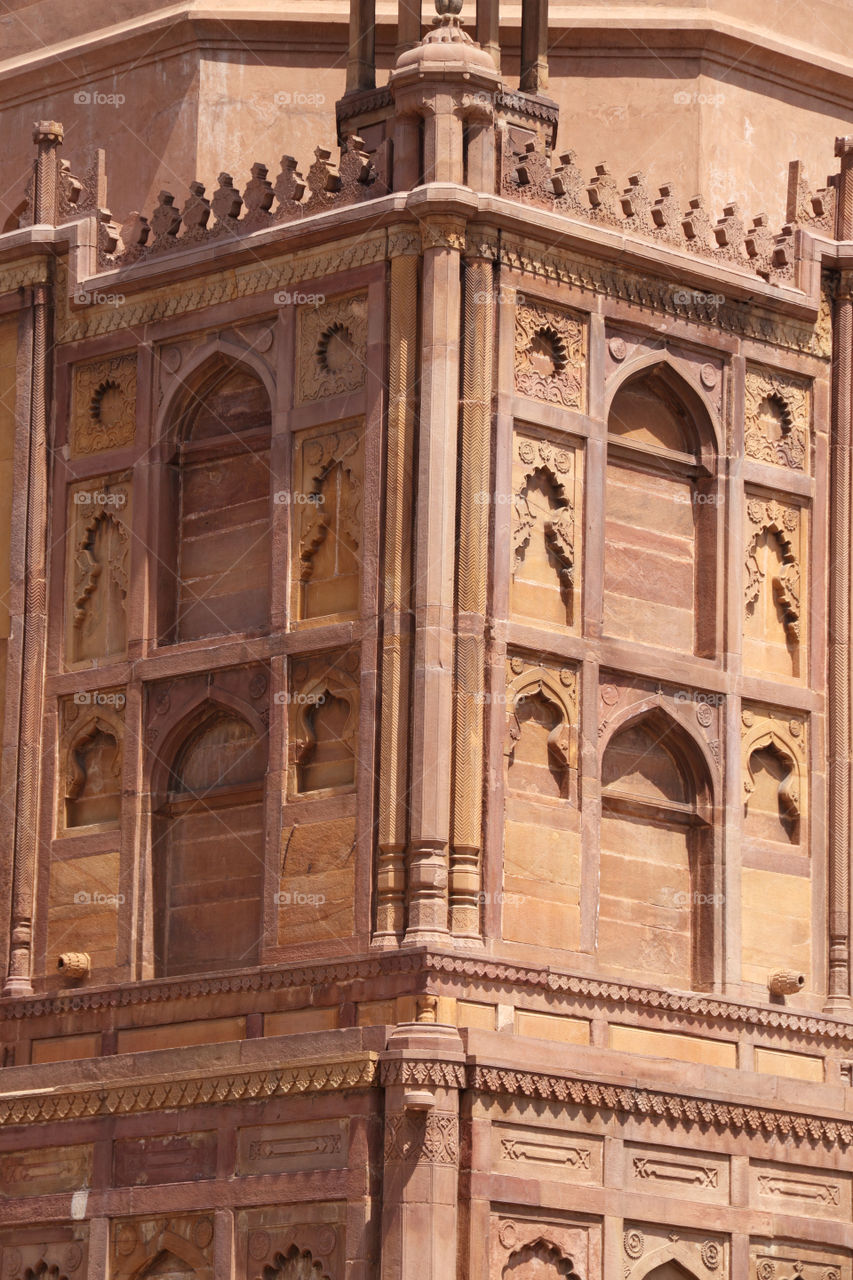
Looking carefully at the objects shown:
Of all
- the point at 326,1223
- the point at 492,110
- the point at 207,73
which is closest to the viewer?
the point at 326,1223

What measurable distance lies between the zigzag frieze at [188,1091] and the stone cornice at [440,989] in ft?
2.42

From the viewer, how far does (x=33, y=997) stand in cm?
2906

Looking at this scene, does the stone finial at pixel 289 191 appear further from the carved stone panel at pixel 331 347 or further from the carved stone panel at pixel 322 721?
the carved stone panel at pixel 322 721

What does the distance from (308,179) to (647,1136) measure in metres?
7.75

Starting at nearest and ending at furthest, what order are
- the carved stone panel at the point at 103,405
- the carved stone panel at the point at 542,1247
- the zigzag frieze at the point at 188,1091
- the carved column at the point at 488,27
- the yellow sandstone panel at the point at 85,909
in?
the carved stone panel at the point at 542,1247, the zigzag frieze at the point at 188,1091, the yellow sandstone panel at the point at 85,909, the carved column at the point at 488,27, the carved stone panel at the point at 103,405

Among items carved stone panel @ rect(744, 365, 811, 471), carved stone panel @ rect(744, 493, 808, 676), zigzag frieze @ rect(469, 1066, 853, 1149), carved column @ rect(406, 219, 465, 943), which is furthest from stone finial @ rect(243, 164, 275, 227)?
zigzag frieze @ rect(469, 1066, 853, 1149)

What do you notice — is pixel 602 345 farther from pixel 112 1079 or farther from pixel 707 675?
pixel 112 1079

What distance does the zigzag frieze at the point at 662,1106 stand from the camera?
86.7 feet

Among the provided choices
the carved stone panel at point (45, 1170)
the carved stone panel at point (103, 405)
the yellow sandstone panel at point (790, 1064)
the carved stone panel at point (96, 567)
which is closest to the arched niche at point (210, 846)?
the carved stone panel at point (96, 567)

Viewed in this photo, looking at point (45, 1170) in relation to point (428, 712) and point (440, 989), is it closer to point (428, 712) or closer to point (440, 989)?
point (440, 989)

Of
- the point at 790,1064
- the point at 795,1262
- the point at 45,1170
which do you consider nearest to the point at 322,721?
the point at 45,1170

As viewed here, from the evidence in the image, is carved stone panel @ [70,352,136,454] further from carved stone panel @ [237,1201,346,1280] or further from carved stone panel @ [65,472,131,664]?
carved stone panel @ [237,1201,346,1280]

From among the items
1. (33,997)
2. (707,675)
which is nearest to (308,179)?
(707,675)

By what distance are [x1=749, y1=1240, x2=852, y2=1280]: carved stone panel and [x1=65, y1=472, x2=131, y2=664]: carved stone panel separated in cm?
694
